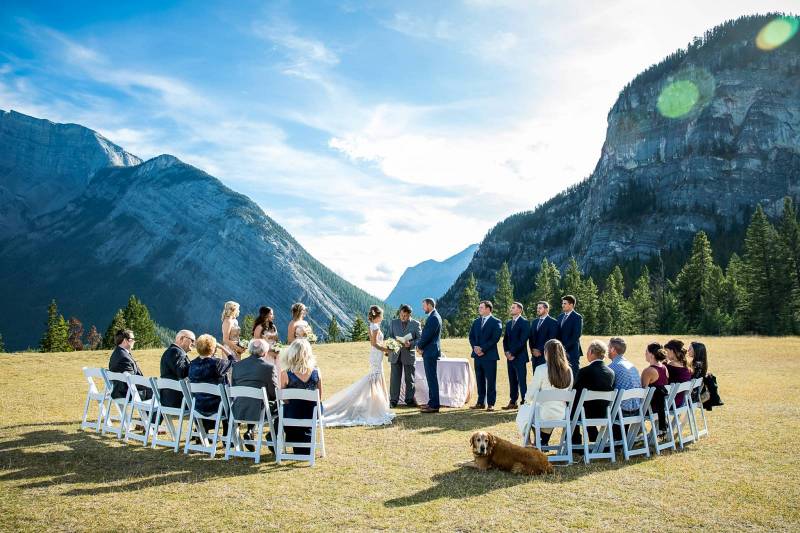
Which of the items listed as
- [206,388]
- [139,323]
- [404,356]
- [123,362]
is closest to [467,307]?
[139,323]

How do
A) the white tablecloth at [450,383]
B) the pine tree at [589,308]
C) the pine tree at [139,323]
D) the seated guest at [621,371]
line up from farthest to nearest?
the pine tree at [139,323]
the pine tree at [589,308]
the white tablecloth at [450,383]
the seated guest at [621,371]

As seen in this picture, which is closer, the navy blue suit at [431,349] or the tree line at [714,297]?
the navy blue suit at [431,349]

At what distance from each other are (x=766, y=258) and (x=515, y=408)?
5332 centimetres

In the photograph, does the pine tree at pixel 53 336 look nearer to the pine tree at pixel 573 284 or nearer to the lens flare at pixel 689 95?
the pine tree at pixel 573 284

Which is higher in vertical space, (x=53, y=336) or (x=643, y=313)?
(x=643, y=313)

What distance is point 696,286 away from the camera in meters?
63.7

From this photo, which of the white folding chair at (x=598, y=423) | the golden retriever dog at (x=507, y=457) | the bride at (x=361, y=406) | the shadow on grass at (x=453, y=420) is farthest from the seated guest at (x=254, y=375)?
the white folding chair at (x=598, y=423)

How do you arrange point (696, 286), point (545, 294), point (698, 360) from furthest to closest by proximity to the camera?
point (545, 294) < point (696, 286) < point (698, 360)

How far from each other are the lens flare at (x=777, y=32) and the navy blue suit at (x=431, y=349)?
216588 mm

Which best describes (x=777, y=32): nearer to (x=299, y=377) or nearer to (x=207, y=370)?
(x=299, y=377)

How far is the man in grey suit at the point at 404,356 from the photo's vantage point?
1463cm

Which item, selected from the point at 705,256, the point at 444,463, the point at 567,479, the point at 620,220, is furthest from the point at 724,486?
the point at 620,220

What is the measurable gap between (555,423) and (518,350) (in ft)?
17.5

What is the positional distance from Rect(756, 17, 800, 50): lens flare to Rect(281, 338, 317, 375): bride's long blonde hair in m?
222
